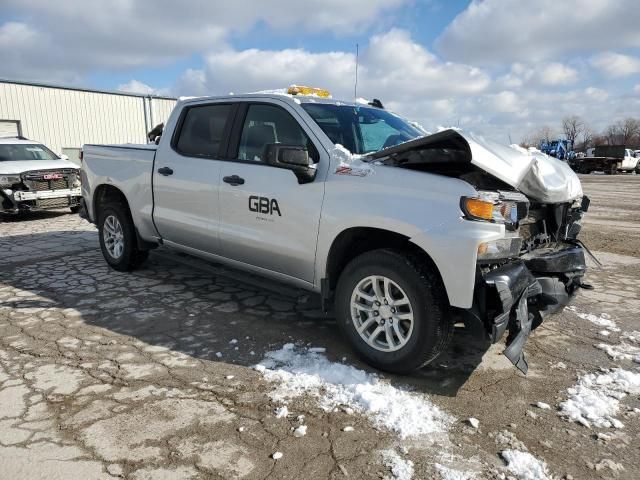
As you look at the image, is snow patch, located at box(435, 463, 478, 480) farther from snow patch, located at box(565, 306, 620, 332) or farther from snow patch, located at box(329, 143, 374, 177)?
snow patch, located at box(565, 306, 620, 332)

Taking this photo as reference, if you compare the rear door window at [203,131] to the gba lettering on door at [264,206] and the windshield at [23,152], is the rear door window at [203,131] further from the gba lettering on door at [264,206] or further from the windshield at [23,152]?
the windshield at [23,152]

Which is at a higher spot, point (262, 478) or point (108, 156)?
point (108, 156)

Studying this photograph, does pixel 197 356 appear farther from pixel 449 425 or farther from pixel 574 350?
pixel 574 350

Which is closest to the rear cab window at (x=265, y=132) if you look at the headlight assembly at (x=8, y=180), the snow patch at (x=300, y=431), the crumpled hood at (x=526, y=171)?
the crumpled hood at (x=526, y=171)

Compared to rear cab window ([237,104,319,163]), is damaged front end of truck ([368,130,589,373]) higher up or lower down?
lower down

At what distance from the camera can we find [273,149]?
11.3ft

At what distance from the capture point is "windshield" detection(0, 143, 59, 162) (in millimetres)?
10797

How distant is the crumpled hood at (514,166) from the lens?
2962mm

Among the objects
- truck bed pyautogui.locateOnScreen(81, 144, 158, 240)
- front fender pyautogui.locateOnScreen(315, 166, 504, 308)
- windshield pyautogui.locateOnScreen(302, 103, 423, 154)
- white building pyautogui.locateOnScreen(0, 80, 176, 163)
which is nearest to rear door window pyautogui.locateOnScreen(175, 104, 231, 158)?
truck bed pyautogui.locateOnScreen(81, 144, 158, 240)

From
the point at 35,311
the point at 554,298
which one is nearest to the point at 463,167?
the point at 554,298

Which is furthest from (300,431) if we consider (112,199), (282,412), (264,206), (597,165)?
(597,165)

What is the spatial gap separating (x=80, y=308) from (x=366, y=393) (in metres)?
3.02

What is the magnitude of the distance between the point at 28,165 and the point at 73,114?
40.9 feet

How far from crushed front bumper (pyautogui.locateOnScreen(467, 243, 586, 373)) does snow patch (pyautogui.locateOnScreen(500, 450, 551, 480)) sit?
1.99 ft
